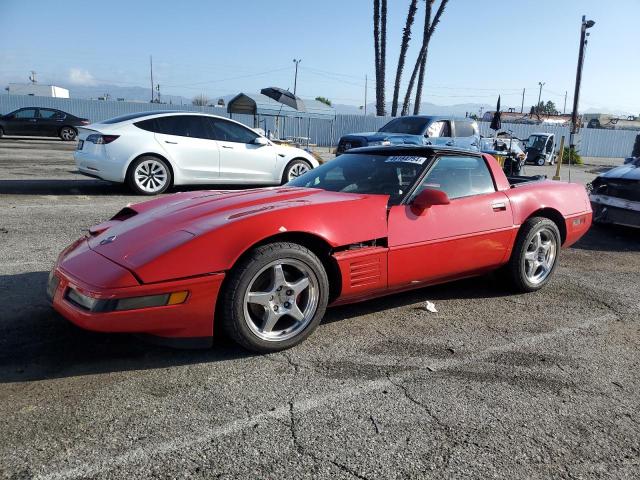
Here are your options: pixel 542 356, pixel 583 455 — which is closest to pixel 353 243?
pixel 542 356

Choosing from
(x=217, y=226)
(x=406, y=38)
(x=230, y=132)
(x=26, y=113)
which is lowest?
(x=217, y=226)

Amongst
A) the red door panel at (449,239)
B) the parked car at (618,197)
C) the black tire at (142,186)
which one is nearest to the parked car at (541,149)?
the parked car at (618,197)

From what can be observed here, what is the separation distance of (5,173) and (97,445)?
415 inches

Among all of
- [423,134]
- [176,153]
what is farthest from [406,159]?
[423,134]

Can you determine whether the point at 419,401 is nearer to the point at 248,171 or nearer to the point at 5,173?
the point at 248,171

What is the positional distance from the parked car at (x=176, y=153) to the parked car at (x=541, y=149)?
61.4ft

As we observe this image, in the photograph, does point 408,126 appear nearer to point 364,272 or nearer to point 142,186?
point 142,186

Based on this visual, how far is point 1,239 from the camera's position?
225 inches

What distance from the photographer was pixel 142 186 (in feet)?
29.3

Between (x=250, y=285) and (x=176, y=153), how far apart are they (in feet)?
21.4

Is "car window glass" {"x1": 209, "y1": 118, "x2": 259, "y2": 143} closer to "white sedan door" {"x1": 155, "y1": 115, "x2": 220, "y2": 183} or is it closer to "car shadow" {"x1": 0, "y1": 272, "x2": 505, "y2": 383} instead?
"white sedan door" {"x1": 155, "y1": 115, "x2": 220, "y2": 183}

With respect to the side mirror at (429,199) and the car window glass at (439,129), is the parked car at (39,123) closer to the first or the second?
the car window glass at (439,129)

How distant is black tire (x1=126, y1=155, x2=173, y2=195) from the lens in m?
8.81

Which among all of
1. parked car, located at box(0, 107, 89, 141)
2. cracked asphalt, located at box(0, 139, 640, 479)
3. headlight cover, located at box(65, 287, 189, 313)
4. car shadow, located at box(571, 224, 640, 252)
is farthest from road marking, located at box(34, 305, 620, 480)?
parked car, located at box(0, 107, 89, 141)
